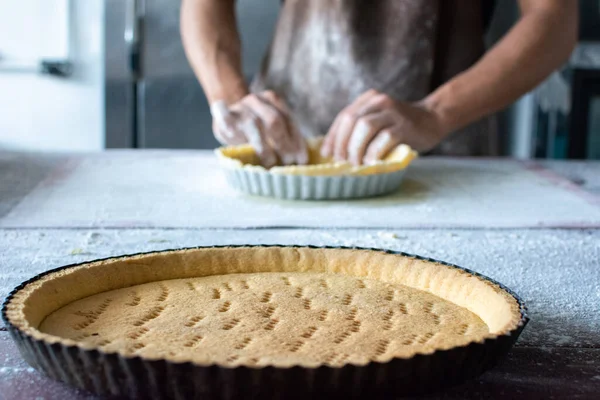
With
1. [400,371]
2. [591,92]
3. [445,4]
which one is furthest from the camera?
[591,92]

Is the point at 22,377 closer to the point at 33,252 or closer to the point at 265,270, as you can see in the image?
the point at 265,270

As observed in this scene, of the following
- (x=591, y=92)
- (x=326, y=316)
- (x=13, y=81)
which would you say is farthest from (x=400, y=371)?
(x=13, y=81)

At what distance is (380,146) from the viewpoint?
1587 mm

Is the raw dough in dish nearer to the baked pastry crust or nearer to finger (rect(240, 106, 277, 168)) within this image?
finger (rect(240, 106, 277, 168))

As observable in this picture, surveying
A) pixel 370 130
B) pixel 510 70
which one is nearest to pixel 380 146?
pixel 370 130

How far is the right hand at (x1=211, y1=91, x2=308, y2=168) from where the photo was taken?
1.59 metres

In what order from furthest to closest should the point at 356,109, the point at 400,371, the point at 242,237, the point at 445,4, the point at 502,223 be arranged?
the point at 445,4 < the point at 356,109 < the point at 502,223 < the point at 242,237 < the point at 400,371

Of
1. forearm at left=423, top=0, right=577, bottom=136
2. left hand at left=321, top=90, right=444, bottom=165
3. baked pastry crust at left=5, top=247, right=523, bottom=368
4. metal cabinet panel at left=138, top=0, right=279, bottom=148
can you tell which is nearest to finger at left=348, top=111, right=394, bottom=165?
left hand at left=321, top=90, right=444, bottom=165

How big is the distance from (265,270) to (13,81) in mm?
2649

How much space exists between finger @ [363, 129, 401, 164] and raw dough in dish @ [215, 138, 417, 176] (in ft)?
0.06

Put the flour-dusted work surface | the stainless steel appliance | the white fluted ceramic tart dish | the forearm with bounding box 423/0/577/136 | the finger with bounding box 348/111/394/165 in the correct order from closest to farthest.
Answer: the flour-dusted work surface → the white fluted ceramic tart dish → the finger with bounding box 348/111/394/165 → the forearm with bounding box 423/0/577/136 → the stainless steel appliance

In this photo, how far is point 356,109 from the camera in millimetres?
1632

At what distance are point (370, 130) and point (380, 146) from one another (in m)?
0.04

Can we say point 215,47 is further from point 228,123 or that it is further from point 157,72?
point 157,72
